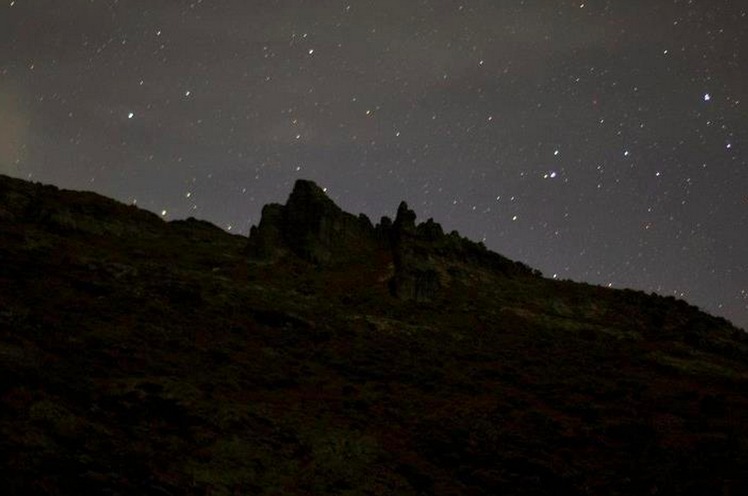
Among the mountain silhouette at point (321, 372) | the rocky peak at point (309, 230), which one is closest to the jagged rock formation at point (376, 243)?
the rocky peak at point (309, 230)

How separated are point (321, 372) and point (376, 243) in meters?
27.8

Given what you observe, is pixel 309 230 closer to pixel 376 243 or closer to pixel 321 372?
pixel 376 243

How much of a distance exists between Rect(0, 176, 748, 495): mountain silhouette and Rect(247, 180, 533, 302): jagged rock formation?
309 millimetres

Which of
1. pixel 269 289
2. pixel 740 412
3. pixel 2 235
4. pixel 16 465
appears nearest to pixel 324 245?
pixel 269 289

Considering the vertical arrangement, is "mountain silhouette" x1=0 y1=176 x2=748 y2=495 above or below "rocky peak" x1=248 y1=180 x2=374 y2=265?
below

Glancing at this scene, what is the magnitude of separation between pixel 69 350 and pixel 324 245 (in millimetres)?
27553

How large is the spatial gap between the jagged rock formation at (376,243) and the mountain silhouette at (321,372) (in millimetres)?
309

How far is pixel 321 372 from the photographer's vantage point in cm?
2153

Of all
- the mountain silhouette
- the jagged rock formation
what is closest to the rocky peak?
the jagged rock formation

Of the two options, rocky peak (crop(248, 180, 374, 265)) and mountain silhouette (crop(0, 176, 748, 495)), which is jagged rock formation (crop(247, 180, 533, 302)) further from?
mountain silhouette (crop(0, 176, 748, 495))

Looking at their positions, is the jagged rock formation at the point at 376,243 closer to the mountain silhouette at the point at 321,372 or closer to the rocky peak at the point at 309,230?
the rocky peak at the point at 309,230

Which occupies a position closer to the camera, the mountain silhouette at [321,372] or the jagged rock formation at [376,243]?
the mountain silhouette at [321,372]

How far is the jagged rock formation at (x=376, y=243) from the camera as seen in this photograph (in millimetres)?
39438

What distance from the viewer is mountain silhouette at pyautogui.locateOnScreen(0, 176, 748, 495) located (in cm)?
1223
